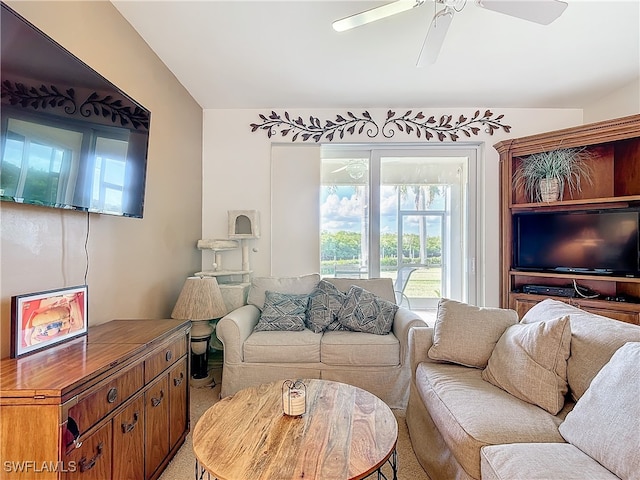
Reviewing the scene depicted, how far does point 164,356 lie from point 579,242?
11.2 ft

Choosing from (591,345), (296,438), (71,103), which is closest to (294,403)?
(296,438)

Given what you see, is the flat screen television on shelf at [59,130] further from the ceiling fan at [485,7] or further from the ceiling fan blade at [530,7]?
the ceiling fan blade at [530,7]

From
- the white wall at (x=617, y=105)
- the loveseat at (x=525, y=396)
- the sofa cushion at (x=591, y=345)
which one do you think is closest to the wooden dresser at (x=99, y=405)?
the loveseat at (x=525, y=396)

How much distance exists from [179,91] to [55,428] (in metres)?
2.69

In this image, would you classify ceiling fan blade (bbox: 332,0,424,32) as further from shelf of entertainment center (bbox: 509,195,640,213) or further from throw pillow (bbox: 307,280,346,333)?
shelf of entertainment center (bbox: 509,195,640,213)

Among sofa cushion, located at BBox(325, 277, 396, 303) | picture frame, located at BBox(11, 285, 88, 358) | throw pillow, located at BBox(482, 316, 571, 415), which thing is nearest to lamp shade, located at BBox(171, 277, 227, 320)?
picture frame, located at BBox(11, 285, 88, 358)

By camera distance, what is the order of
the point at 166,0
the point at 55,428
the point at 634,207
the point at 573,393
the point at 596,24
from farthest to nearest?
the point at 634,207, the point at 596,24, the point at 166,0, the point at 573,393, the point at 55,428

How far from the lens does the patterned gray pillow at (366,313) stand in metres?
2.68

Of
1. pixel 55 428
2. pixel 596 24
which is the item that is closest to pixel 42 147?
pixel 55 428

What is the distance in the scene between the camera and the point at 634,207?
2793 mm

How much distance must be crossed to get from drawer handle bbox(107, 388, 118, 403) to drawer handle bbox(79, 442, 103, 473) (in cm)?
15

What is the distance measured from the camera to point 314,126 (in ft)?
11.7

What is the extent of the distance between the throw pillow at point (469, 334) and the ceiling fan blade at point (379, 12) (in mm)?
1631

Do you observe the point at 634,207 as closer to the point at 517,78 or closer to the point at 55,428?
the point at 517,78
